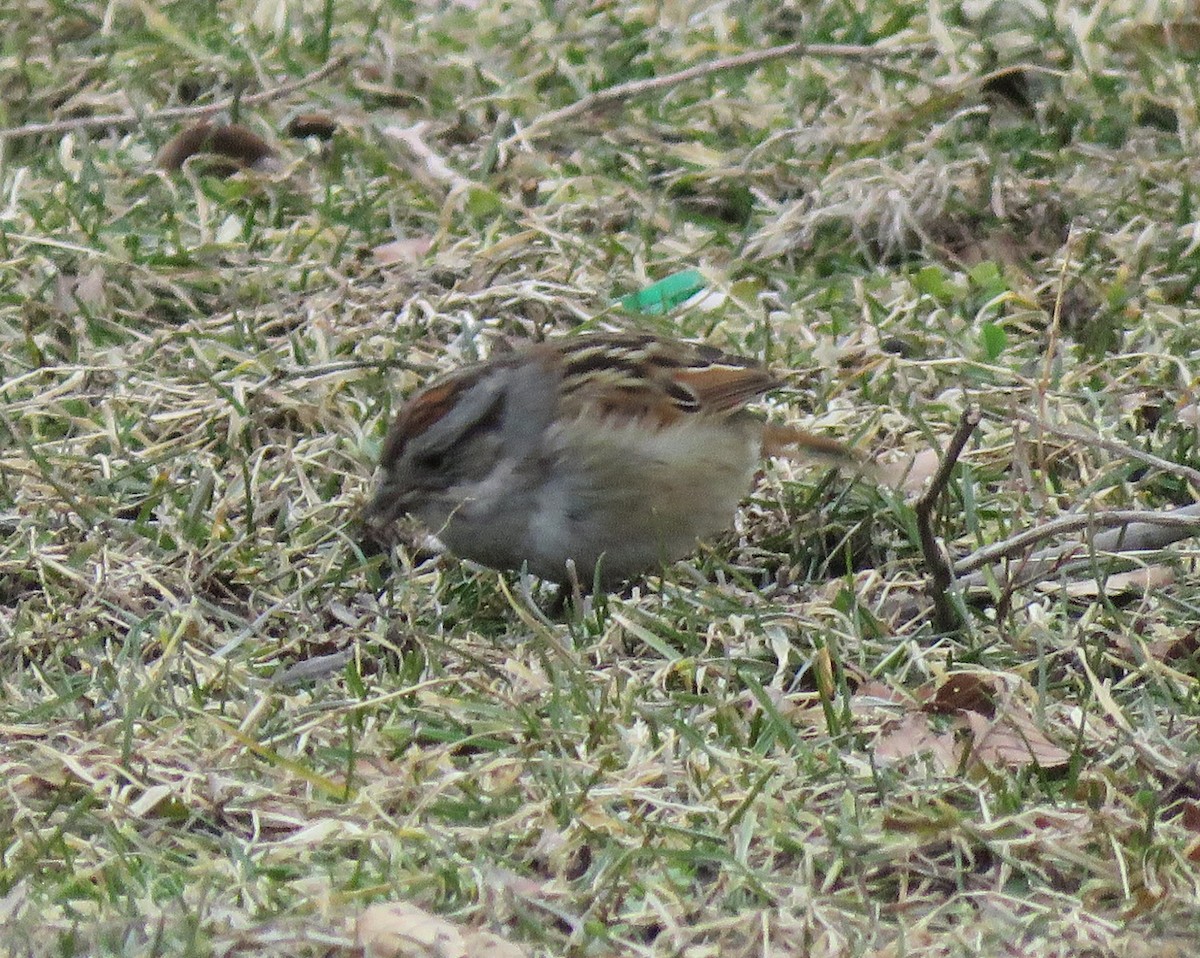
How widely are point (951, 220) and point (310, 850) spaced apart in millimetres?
3371

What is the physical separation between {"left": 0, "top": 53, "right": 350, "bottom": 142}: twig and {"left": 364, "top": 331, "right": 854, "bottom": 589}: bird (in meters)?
2.43

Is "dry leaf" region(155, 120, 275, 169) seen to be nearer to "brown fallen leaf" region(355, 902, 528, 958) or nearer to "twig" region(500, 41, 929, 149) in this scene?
"twig" region(500, 41, 929, 149)

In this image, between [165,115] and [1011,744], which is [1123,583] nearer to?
[1011,744]

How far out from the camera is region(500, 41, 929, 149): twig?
22.0 feet

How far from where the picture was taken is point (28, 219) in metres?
6.17

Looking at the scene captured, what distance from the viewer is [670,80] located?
6.79 m

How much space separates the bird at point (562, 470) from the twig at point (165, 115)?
2429 mm

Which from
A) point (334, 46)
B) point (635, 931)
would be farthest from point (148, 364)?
point (635, 931)

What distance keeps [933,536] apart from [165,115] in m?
3.51

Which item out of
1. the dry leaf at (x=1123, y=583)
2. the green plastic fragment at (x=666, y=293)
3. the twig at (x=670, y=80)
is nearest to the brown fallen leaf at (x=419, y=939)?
the dry leaf at (x=1123, y=583)

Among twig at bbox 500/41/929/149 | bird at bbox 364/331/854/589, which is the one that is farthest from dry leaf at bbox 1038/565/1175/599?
twig at bbox 500/41/929/149

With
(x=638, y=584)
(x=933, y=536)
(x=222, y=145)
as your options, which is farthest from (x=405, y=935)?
(x=222, y=145)

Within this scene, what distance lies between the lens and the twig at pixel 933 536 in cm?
382

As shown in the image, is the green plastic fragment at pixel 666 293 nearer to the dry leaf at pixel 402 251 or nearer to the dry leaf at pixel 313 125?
the dry leaf at pixel 402 251
